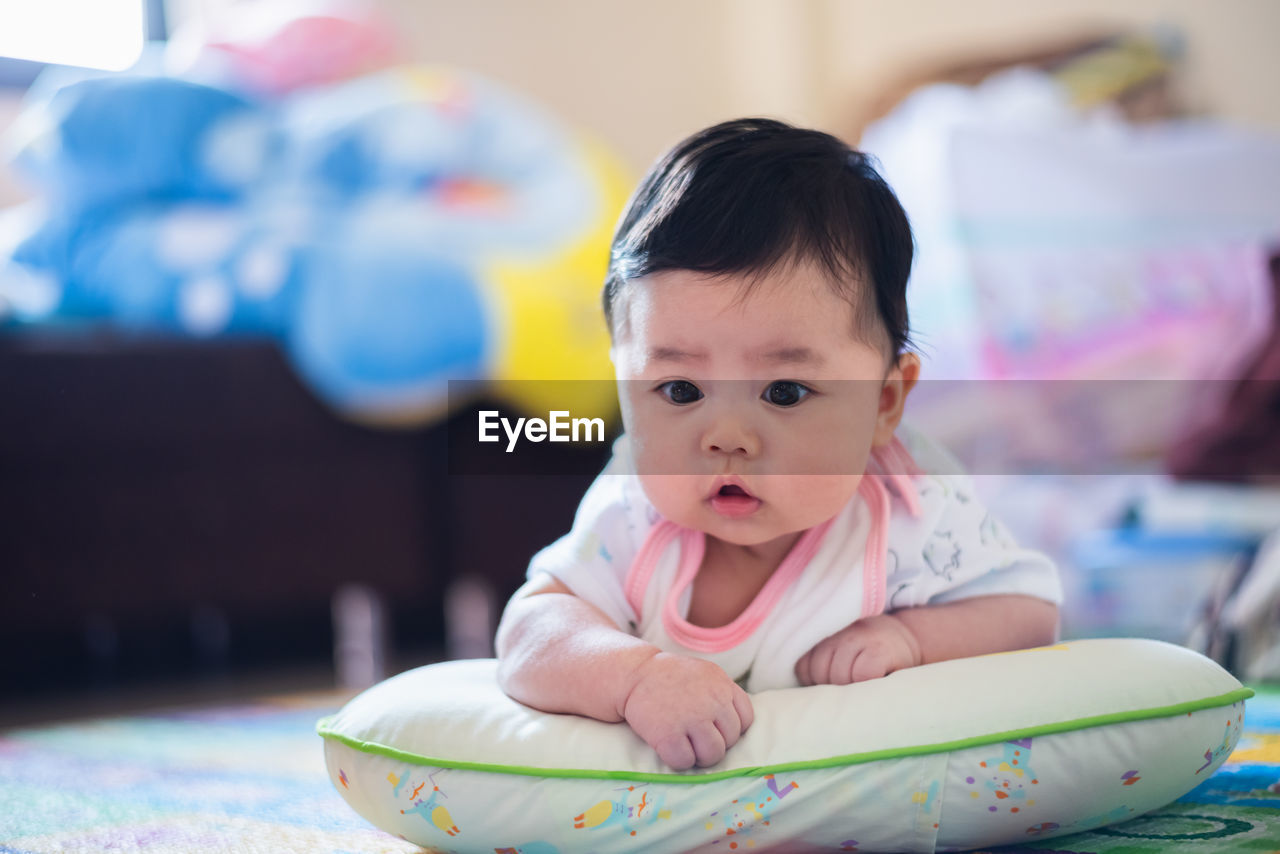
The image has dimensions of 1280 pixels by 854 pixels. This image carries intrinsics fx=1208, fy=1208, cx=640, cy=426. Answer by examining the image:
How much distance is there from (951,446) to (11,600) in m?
1.25

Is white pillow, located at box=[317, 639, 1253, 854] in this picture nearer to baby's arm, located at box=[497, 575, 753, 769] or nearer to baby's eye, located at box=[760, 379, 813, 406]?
baby's arm, located at box=[497, 575, 753, 769]

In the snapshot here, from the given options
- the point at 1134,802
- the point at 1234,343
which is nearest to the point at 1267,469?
the point at 1234,343

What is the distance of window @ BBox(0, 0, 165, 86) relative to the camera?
7.24ft

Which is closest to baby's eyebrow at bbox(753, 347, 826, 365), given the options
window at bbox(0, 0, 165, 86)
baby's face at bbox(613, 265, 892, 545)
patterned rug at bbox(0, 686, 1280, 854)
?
baby's face at bbox(613, 265, 892, 545)

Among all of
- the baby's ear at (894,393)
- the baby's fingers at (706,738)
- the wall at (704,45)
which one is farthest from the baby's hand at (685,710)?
the wall at (704,45)

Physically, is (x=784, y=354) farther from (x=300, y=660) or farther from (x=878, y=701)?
(x=300, y=660)

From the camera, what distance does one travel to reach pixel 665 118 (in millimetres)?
3021

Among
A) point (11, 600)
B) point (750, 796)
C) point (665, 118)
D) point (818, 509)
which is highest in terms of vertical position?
point (665, 118)

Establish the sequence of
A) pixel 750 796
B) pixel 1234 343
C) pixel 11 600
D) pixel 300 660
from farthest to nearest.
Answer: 1. pixel 300 660
2. pixel 1234 343
3. pixel 11 600
4. pixel 750 796

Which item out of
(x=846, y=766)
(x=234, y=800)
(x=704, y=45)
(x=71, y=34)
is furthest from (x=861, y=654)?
(x=704, y=45)

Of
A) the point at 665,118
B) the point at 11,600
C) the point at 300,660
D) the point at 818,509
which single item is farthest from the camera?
the point at 665,118

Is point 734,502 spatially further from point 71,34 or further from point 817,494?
point 71,34

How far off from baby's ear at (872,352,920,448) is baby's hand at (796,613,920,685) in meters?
0.12

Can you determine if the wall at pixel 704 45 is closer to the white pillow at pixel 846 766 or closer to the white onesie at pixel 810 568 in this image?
the white onesie at pixel 810 568
